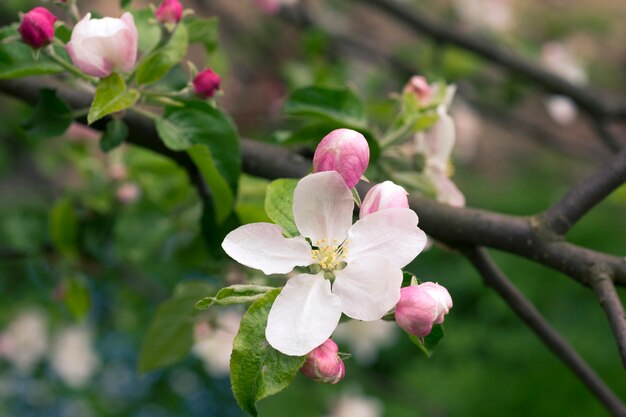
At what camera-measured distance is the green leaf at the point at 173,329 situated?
869 mm

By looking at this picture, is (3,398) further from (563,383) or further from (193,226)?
(563,383)

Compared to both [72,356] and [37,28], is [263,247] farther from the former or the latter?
[72,356]

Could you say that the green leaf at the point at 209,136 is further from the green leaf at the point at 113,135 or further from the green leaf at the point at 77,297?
the green leaf at the point at 77,297

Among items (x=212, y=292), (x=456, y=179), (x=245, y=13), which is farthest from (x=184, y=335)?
(x=245, y=13)

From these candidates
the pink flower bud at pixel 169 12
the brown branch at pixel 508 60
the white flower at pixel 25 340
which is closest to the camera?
the pink flower bud at pixel 169 12

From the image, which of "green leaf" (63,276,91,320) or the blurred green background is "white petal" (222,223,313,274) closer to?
the blurred green background

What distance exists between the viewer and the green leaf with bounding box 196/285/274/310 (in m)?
0.55

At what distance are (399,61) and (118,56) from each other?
1.50 metres

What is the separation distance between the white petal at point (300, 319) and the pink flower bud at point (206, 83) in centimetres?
27

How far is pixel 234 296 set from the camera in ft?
1.86

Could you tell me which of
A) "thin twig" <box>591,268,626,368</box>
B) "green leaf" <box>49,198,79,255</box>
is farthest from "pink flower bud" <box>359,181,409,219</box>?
"green leaf" <box>49,198,79,255</box>

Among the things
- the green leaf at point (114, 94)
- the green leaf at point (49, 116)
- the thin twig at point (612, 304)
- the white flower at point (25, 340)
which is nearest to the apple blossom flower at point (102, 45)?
the green leaf at point (114, 94)

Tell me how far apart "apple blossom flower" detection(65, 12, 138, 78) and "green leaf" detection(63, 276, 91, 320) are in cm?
67

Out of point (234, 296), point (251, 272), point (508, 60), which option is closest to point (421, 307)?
point (234, 296)
